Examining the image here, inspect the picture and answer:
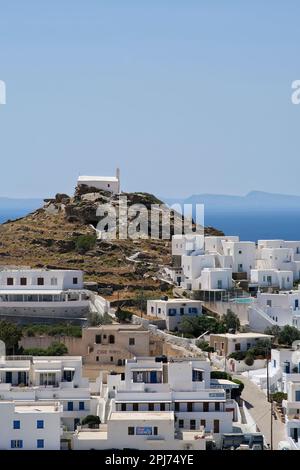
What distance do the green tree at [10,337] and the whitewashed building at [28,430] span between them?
985cm

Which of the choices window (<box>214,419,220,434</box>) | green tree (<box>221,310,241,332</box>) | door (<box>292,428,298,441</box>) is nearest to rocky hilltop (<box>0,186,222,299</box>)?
green tree (<box>221,310,241,332</box>)

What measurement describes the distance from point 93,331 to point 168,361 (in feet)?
16.6

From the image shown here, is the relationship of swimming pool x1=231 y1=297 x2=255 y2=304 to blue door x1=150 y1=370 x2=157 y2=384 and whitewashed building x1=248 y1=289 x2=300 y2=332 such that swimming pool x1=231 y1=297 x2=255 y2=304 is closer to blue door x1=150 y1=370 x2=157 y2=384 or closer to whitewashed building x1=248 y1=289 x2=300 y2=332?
whitewashed building x1=248 y1=289 x2=300 y2=332

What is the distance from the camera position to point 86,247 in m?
64.0

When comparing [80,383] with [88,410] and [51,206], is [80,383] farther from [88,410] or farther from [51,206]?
[51,206]

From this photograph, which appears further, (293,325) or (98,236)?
(98,236)

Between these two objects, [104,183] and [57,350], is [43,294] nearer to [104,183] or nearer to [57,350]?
[57,350]

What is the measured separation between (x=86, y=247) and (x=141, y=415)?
76.7 feet

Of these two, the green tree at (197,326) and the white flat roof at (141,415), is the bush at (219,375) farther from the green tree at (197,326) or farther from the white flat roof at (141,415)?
the green tree at (197,326)

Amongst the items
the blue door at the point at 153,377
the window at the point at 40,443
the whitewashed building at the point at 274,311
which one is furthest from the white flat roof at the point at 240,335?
the window at the point at 40,443

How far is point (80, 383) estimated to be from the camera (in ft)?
146
